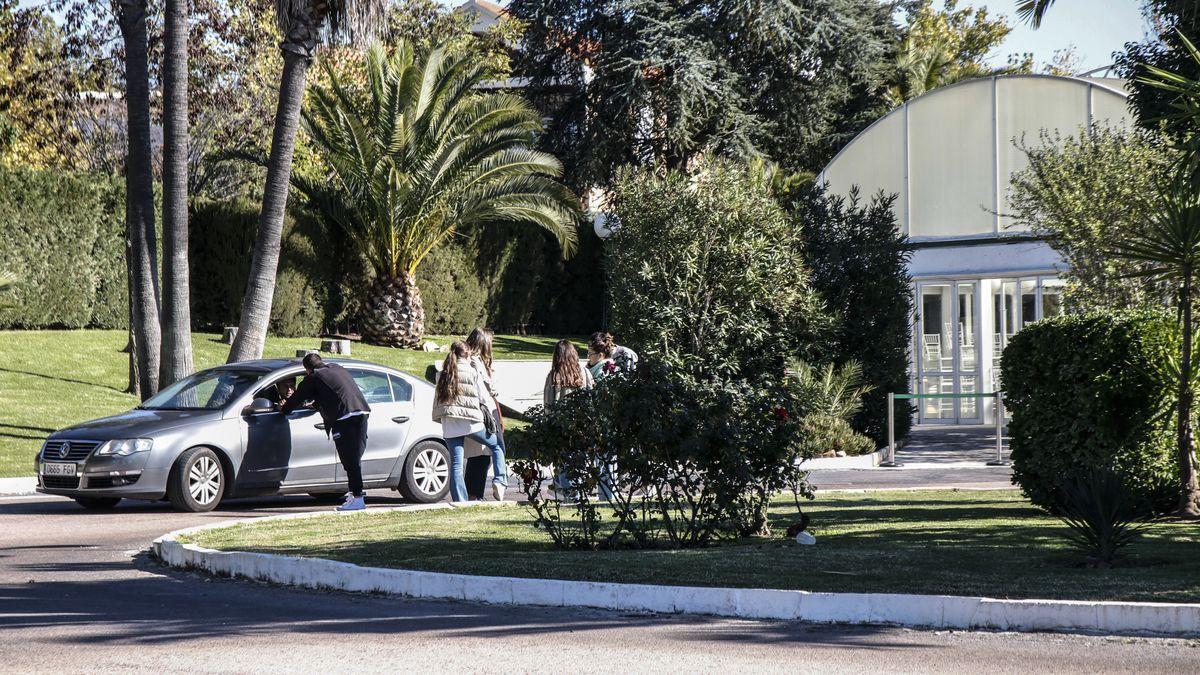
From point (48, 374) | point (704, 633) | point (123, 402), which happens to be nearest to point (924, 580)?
point (704, 633)

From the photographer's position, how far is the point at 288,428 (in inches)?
532

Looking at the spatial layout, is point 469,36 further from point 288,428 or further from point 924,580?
point 924,580

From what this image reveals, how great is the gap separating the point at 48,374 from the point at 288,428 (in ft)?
34.8

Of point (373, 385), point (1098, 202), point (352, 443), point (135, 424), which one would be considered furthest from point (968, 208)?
point (135, 424)

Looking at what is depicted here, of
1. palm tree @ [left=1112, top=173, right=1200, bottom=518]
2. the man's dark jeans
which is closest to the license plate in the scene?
the man's dark jeans

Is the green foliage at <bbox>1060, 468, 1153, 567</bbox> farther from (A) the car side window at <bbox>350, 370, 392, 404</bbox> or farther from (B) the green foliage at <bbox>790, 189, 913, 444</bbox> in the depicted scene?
(B) the green foliage at <bbox>790, 189, 913, 444</bbox>

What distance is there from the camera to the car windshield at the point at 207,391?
44.7 feet

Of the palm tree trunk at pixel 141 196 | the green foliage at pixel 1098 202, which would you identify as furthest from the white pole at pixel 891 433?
the palm tree trunk at pixel 141 196

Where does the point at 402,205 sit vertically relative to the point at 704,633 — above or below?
above

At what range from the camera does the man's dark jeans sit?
1273 centimetres

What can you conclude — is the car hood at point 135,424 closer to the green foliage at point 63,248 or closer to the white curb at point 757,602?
the white curb at point 757,602

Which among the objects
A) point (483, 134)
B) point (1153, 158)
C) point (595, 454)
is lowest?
point (595, 454)

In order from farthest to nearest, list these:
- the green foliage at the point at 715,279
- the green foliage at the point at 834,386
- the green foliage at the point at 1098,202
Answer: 1. the green foliage at the point at 715,279
2. the green foliage at the point at 834,386
3. the green foliage at the point at 1098,202

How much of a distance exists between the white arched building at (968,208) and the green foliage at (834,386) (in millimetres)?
5751
